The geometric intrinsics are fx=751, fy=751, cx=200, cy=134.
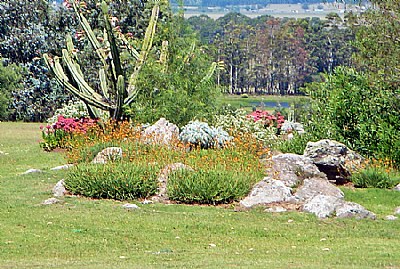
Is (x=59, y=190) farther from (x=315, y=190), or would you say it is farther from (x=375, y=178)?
(x=375, y=178)

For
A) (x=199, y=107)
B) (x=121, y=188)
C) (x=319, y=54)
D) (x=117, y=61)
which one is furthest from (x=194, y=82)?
(x=319, y=54)

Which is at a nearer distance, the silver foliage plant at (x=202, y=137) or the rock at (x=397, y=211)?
the rock at (x=397, y=211)

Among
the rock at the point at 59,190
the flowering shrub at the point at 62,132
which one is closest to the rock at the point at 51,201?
the rock at the point at 59,190

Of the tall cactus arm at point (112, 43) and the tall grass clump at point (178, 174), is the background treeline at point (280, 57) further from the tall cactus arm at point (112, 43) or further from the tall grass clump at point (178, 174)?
the tall grass clump at point (178, 174)

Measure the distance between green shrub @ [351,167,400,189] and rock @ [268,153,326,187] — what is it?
849 mm

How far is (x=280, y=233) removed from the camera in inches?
489

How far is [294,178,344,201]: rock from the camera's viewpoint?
15047 millimetres

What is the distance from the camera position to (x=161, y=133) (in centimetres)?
1955

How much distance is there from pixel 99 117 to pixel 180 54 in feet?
11.4

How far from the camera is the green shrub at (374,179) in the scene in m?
16.8

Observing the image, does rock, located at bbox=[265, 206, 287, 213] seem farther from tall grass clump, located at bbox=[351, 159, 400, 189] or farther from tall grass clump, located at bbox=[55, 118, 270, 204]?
tall grass clump, located at bbox=[351, 159, 400, 189]

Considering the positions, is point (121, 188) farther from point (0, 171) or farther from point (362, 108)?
point (362, 108)

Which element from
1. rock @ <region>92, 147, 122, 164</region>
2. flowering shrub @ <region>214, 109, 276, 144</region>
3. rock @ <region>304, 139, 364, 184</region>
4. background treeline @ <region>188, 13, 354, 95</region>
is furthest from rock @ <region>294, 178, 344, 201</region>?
background treeline @ <region>188, 13, 354, 95</region>

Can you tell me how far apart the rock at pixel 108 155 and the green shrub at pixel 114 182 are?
4.47ft
